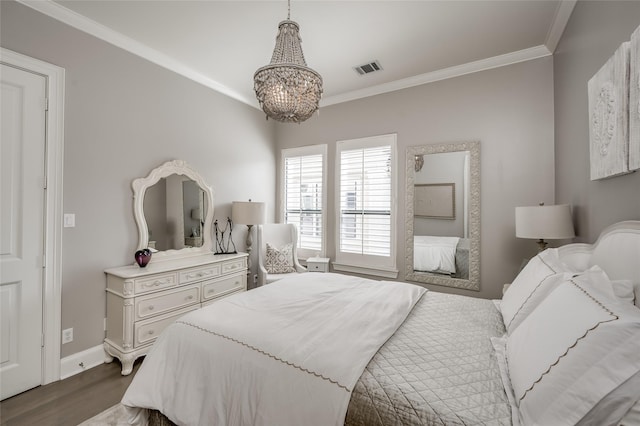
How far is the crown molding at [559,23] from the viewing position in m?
2.15

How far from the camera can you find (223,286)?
10.5 feet

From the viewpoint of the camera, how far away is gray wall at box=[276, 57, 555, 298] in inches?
110

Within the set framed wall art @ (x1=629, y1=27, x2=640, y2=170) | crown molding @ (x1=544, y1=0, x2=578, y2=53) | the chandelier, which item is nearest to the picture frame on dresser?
the chandelier

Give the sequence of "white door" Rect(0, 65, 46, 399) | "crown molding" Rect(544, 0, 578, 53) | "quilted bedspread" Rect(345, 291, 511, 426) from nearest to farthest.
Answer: "quilted bedspread" Rect(345, 291, 511, 426) → "white door" Rect(0, 65, 46, 399) → "crown molding" Rect(544, 0, 578, 53)

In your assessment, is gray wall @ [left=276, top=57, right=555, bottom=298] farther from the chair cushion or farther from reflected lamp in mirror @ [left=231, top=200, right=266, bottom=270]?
reflected lamp in mirror @ [left=231, top=200, right=266, bottom=270]

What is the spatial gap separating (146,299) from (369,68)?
335 centimetres

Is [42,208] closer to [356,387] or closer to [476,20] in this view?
[356,387]

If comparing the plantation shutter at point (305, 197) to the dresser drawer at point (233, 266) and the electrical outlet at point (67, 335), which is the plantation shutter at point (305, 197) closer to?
the dresser drawer at point (233, 266)

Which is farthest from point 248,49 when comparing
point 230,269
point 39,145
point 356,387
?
point 356,387

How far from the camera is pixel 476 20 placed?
2410 millimetres

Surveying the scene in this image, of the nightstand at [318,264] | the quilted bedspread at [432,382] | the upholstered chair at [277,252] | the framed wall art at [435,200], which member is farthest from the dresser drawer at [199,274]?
the framed wall art at [435,200]

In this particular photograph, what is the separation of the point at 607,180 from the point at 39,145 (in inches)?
156

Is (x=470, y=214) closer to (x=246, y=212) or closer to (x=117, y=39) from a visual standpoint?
(x=246, y=212)

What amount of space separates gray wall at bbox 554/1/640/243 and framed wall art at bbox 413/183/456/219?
3.11ft
